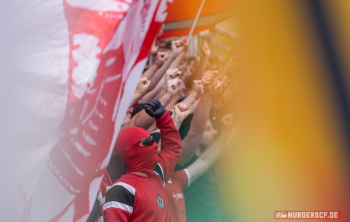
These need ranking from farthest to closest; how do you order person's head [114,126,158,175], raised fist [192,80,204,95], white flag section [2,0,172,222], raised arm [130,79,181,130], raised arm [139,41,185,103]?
raised arm [139,41,185,103] → raised fist [192,80,204,95] → raised arm [130,79,181,130] → person's head [114,126,158,175] → white flag section [2,0,172,222]

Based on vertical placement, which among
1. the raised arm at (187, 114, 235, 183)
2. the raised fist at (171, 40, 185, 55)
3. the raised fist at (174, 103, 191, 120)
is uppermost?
the raised fist at (171, 40, 185, 55)

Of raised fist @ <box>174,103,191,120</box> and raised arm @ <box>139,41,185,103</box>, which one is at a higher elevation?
raised arm @ <box>139,41,185,103</box>

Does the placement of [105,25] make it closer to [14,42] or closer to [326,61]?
[14,42]

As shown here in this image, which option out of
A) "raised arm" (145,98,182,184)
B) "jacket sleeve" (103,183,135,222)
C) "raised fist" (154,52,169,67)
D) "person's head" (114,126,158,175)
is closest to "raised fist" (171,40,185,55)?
"raised fist" (154,52,169,67)

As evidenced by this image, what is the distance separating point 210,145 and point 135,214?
0.61 m

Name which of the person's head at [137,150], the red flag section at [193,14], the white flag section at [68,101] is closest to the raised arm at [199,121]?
the person's head at [137,150]

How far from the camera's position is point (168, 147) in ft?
4.85

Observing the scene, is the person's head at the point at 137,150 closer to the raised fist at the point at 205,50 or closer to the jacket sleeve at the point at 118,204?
the jacket sleeve at the point at 118,204

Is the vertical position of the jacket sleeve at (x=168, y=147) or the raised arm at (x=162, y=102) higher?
the raised arm at (x=162, y=102)

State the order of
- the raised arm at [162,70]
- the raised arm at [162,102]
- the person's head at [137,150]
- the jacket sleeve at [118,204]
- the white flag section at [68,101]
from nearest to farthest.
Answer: the white flag section at [68,101] < the jacket sleeve at [118,204] < the person's head at [137,150] < the raised arm at [162,102] < the raised arm at [162,70]

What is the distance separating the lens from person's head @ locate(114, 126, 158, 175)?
1291mm

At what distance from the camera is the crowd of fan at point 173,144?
1258 mm

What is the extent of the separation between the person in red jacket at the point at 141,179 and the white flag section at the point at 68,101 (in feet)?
1.03

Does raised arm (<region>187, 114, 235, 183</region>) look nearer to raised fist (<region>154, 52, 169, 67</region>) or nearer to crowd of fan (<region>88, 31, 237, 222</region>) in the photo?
crowd of fan (<region>88, 31, 237, 222</region>)
